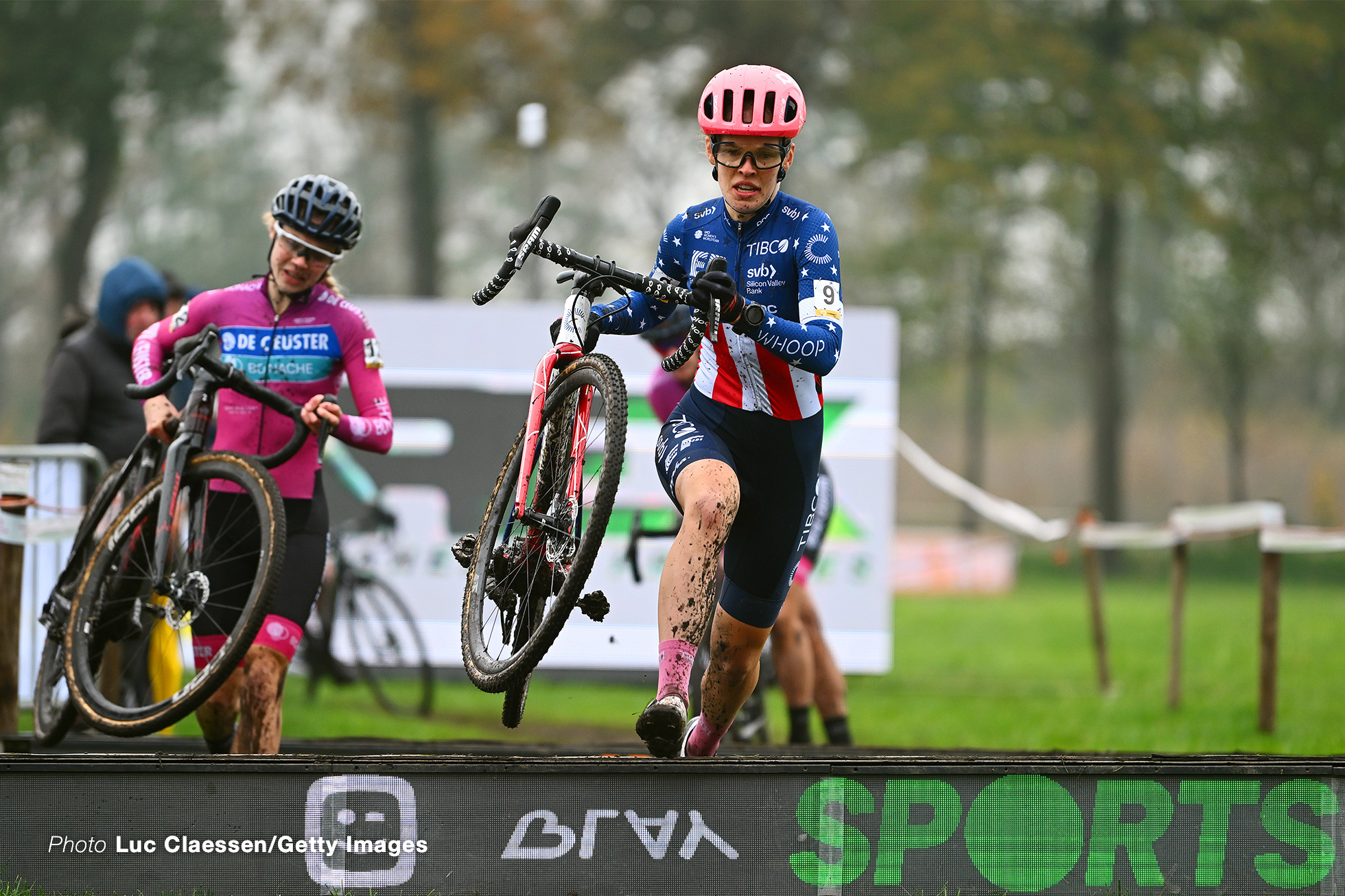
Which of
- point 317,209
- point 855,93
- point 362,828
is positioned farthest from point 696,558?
point 855,93

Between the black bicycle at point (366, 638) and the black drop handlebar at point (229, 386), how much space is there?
5140 mm

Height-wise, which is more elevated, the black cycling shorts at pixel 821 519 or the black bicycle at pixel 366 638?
the black cycling shorts at pixel 821 519

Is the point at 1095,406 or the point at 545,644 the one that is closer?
the point at 545,644

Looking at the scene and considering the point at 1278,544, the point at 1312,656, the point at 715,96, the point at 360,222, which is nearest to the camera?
the point at 715,96

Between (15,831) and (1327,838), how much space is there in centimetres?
367

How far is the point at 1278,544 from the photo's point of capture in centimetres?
891

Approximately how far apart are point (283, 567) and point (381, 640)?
17.8 ft

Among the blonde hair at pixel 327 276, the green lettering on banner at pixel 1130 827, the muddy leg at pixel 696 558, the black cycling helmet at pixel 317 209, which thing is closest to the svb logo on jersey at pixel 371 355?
the blonde hair at pixel 327 276

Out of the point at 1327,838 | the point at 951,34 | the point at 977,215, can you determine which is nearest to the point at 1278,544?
the point at 1327,838

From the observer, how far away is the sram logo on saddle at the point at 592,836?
4086 mm

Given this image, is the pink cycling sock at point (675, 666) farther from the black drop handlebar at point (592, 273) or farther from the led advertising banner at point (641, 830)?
the black drop handlebar at point (592, 273)

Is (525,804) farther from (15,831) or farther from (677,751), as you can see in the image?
(15,831)

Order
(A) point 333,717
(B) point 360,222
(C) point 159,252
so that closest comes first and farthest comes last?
Answer: (B) point 360,222, (A) point 333,717, (C) point 159,252

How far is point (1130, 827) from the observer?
4.15m
